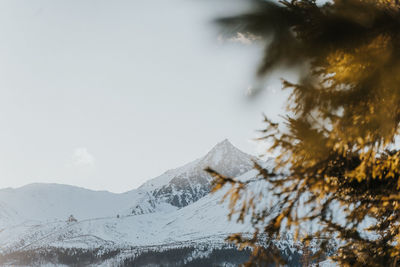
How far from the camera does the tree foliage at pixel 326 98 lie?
397 cm

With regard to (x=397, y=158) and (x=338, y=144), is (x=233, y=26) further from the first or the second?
(x=397, y=158)

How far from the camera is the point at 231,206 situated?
4867 millimetres

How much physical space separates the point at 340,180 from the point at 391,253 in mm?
1160

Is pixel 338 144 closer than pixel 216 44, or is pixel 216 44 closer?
pixel 216 44

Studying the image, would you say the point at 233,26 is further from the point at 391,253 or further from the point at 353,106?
the point at 391,253

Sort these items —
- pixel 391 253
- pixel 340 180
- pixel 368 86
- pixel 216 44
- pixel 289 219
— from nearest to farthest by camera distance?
pixel 216 44, pixel 368 86, pixel 289 219, pixel 391 253, pixel 340 180

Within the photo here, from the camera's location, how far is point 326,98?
4629 millimetres

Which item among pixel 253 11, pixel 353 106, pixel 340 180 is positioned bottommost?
pixel 340 180

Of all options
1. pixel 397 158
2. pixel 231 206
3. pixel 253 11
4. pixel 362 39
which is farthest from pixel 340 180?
pixel 253 11

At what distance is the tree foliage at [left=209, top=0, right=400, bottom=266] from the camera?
397 centimetres

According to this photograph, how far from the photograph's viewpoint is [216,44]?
3719 mm

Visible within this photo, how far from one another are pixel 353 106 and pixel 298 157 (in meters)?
0.98

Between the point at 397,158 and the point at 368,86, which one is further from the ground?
the point at 368,86

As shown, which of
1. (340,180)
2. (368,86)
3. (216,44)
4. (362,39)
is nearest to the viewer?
(216,44)
